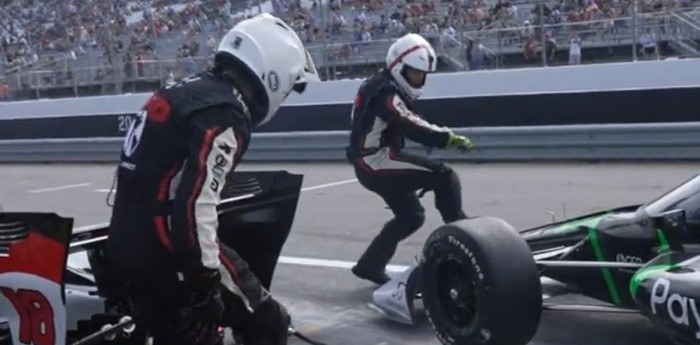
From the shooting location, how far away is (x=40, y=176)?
65.0 feet

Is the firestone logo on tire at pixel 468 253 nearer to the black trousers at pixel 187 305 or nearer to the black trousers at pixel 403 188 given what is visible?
the black trousers at pixel 187 305

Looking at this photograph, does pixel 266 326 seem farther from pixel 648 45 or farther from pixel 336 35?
pixel 336 35

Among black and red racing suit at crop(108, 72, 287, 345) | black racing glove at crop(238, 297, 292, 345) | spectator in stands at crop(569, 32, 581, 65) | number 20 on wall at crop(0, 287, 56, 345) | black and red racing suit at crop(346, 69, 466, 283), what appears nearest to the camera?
black and red racing suit at crop(108, 72, 287, 345)

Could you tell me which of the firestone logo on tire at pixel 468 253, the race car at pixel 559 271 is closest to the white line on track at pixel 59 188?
the race car at pixel 559 271

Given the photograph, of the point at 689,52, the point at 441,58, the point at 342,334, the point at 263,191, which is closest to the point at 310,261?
the point at 342,334

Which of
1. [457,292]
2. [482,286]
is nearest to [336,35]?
[457,292]

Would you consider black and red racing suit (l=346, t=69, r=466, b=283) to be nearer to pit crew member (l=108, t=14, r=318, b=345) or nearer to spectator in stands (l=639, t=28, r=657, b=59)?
pit crew member (l=108, t=14, r=318, b=345)

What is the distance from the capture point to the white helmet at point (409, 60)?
7.72 metres

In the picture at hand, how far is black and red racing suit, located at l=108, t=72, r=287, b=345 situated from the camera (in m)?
4.08

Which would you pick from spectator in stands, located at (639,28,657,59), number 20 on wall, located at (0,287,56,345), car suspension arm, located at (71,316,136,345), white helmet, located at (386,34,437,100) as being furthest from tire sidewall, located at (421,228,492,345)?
spectator in stands, located at (639,28,657,59)

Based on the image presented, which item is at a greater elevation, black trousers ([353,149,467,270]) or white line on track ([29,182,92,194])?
black trousers ([353,149,467,270])

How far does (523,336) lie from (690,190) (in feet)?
4.27

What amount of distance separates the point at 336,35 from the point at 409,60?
12120 mm

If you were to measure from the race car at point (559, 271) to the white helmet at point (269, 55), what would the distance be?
4.49 ft
